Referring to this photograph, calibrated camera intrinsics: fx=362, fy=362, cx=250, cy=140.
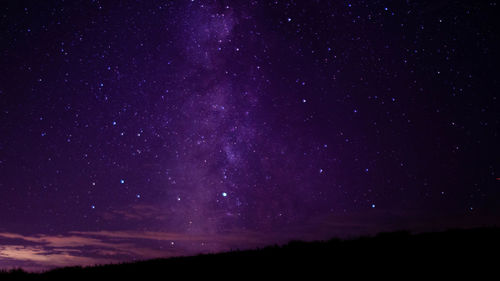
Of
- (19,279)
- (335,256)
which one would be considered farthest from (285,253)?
(19,279)

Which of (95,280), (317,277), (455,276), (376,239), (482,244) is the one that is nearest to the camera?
(455,276)

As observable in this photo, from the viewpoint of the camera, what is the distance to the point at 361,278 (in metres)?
6.43

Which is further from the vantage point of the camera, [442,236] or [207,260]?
[207,260]

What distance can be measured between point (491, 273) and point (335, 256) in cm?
295

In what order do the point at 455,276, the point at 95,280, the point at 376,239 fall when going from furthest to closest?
the point at 376,239 < the point at 95,280 < the point at 455,276

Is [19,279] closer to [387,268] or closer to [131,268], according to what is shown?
[131,268]

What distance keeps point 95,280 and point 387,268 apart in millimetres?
6630

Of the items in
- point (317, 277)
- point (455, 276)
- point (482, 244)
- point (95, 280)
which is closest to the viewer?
point (455, 276)

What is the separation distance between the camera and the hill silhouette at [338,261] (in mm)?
6766

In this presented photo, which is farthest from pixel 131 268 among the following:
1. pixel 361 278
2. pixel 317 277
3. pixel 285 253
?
pixel 361 278

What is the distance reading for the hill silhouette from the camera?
6.77m

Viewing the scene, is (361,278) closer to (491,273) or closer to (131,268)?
(491,273)

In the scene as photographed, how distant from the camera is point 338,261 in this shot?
7676 millimetres

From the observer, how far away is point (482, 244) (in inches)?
305
